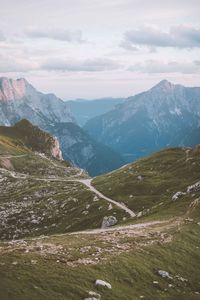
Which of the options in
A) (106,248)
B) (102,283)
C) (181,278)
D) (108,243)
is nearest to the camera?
(102,283)

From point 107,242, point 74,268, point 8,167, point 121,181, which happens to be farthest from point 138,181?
point 8,167

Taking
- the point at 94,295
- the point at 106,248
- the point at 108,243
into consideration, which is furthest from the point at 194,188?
the point at 94,295

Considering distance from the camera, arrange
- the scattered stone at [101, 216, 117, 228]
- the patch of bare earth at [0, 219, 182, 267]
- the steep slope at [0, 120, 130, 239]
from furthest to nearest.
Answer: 1. the steep slope at [0, 120, 130, 239]
2. the scattered stone at [101, 216, 117, 228]
3. the patch of bare earth at [0, 219, 182, 267]

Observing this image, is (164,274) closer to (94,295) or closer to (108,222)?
(94,295)

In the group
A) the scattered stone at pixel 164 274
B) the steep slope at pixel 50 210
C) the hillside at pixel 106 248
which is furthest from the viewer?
the steep slope at pixel 50 210

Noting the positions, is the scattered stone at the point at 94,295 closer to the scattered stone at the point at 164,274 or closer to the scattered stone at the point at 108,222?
the scattered stone at the point at 164,274

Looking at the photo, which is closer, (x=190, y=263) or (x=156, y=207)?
(x=190, y=263)

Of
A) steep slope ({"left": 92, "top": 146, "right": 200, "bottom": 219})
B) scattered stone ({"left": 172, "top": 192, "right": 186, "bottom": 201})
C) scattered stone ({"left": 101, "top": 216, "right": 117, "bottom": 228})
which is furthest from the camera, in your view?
scattered stone ({"left": 172, "top": 192, "right": 186, "bottom": 201})

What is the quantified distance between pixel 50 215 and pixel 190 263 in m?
52.4

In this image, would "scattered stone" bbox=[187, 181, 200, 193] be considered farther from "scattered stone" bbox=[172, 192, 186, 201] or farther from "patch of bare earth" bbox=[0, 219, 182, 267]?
"patch of bare earth" bbox=[0, 219, 182, 267]

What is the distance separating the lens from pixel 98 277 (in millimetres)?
35219

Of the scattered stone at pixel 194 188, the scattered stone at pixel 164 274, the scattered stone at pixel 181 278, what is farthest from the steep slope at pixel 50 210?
the scattered stone at pixel 164 274

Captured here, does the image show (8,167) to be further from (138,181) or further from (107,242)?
(107,242)

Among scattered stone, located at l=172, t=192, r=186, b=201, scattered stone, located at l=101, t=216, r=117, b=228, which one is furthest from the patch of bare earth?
scattered stone, located at l=172, t=192, r=186, b=201
